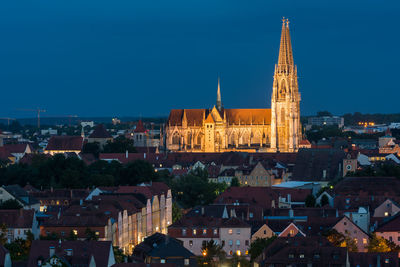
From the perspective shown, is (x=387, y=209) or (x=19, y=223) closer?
(x=19, y=223)

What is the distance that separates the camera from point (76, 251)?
61.7 m

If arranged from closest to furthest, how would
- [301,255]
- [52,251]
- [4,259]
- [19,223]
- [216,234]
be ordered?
1. [52,251]
2. [4,259]
3. [301,255]
4. [216,234]
5. [19,223]

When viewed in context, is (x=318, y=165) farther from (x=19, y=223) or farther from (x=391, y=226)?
(x=19, y=223)

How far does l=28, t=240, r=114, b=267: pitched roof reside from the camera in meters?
60.4

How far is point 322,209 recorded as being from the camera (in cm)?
8425

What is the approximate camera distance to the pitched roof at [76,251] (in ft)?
198

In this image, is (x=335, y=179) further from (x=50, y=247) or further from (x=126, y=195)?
(x=50, y=247)

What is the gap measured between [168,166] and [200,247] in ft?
281

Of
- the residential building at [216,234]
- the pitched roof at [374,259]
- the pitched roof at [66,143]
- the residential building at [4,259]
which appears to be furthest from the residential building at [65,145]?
the pitched roof at [374,259]

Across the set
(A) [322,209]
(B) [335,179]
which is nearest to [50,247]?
(A) [322,209]

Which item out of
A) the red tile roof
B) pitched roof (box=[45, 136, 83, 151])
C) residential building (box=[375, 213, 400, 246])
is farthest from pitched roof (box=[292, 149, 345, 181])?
pitched roof (box=[45, 136, 83, 151])

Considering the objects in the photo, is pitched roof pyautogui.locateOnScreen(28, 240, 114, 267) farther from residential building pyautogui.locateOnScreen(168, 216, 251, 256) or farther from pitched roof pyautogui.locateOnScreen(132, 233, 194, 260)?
residential building pyautogui.locateOnScreen(168, 216, 251, 256)

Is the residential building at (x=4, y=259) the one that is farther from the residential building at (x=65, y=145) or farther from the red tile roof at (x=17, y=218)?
the residential building at (x=65, y=145)

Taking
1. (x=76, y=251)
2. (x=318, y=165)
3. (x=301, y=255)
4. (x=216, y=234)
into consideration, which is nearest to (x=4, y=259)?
(x=76, y=251)
